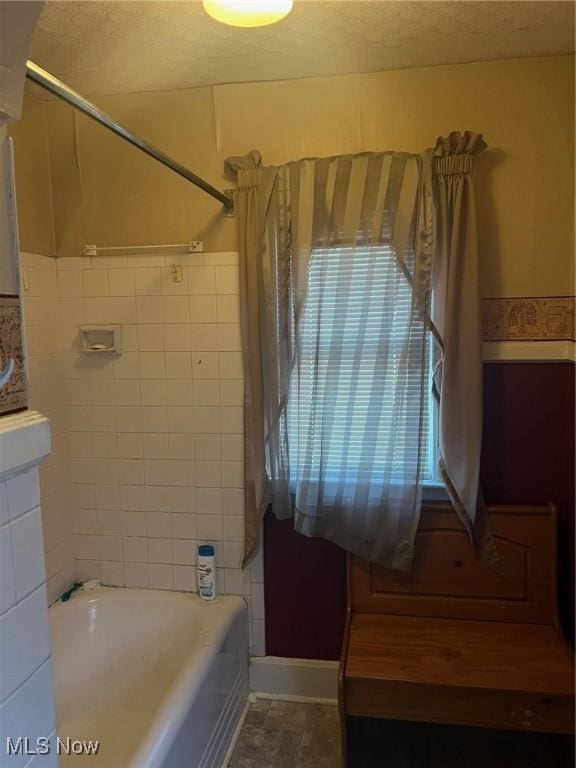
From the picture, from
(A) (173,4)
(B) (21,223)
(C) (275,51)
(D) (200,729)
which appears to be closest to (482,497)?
(D) (200,729)

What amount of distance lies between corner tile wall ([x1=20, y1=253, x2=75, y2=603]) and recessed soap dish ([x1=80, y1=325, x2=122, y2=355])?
0.12 metres

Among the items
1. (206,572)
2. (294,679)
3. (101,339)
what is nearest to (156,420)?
(101,339)

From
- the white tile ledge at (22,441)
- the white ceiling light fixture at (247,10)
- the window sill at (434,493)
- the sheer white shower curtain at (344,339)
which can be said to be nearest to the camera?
the white tile ledge at (22,441)

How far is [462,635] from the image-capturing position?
78.7 inches

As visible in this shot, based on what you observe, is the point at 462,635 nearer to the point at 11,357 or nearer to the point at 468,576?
the point at 468,576

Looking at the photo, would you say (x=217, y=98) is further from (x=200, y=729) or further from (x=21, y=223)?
(x=200, y=729)

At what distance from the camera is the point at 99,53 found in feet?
6.32

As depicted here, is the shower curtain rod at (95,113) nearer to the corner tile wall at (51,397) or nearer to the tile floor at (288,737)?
the corner tile wall at (51,397)

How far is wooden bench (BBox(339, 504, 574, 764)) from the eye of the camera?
1744 mm

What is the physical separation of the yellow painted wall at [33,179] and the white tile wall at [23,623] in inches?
60.8

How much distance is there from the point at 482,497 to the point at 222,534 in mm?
→ 1054

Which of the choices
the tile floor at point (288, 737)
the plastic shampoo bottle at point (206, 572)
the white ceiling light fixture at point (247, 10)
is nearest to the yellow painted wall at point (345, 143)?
the white ceiling light fixture at point (247, 10)

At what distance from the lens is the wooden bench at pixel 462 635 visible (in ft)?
5.72

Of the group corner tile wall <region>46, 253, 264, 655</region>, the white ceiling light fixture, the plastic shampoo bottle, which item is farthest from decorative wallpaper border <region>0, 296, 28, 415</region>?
the plastic shampoo bottle
